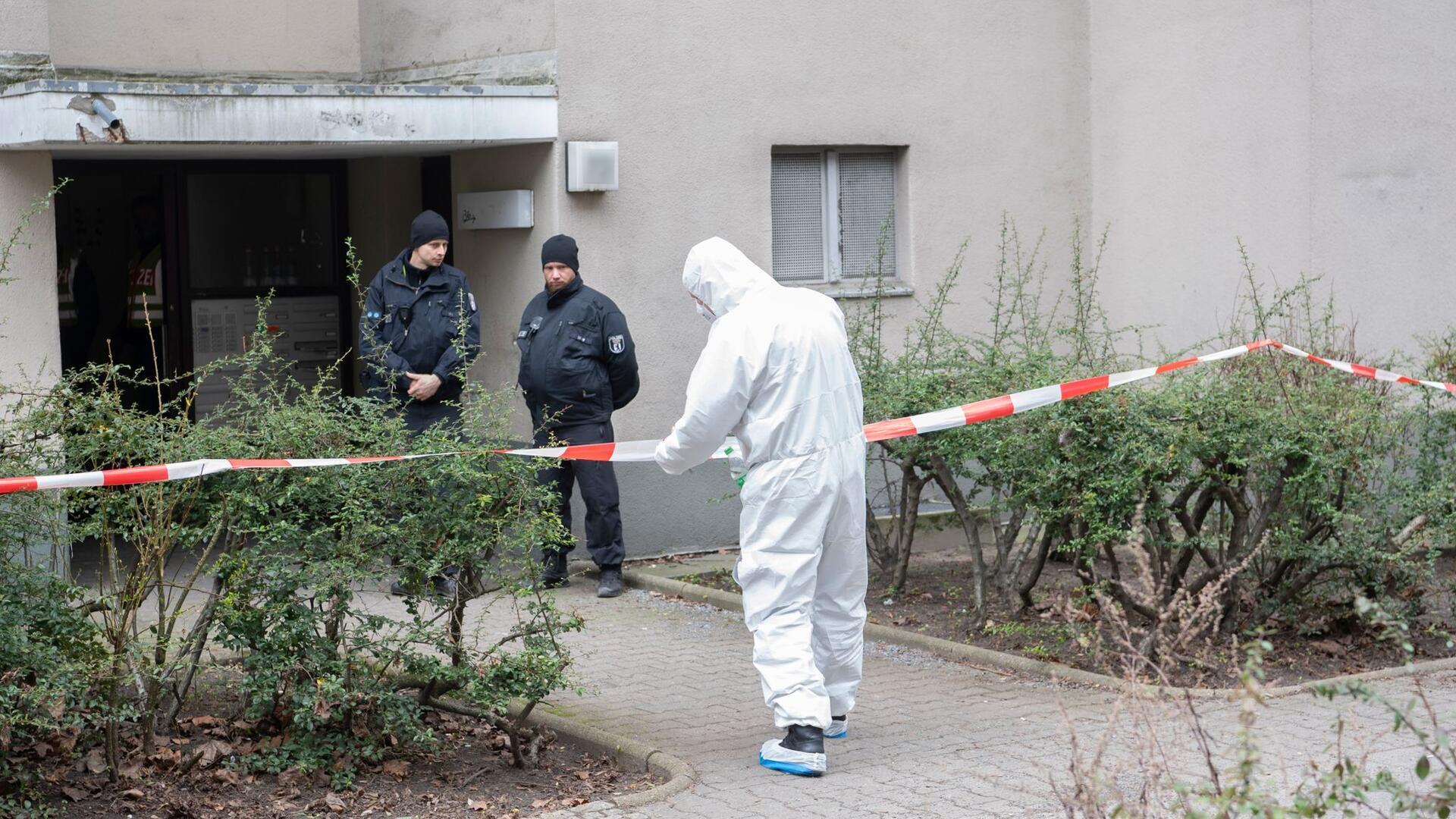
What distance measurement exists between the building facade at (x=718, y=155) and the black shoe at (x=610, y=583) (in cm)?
81

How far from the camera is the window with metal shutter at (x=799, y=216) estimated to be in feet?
34.6

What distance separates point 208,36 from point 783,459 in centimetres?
634

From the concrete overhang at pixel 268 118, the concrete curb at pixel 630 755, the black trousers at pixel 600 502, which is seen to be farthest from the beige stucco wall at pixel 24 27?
the concrete curb at pixel 630 755

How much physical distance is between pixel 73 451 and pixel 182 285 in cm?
594

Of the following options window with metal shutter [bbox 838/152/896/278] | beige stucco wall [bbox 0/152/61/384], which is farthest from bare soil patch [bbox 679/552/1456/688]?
beige stucco wall [bbox 0/152/61/384]

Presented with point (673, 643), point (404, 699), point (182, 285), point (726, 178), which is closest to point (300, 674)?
point (404, 699)

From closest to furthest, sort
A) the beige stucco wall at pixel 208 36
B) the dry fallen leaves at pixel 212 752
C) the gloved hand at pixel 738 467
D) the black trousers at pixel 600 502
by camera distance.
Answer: the dry fallen leaves at pixel 212 752 → the gloved hand at pixel 738 467 → the black trousers at pixel 600 502 → the beige stucco wall at pixel 208 36

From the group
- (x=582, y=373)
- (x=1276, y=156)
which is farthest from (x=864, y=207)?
(x=582, y=373)

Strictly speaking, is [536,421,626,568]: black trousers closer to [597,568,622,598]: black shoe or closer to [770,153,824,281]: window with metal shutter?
[597,568,622,598]: black shoe

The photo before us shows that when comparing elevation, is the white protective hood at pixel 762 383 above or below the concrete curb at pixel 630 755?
above

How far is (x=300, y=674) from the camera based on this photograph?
5.42 meters

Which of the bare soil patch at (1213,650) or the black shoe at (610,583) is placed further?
the black shoe at (610,583)

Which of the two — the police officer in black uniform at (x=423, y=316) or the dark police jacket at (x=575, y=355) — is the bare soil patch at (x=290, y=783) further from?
the dark police jacket at (x=575, y=355)

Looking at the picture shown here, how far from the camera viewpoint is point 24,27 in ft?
27.8
